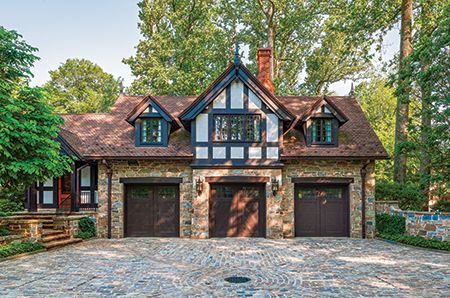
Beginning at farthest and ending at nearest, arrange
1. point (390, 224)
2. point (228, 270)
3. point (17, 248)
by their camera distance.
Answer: point (390, 224), point (17, 248), point (228, 270)

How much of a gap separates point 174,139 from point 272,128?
179 inches

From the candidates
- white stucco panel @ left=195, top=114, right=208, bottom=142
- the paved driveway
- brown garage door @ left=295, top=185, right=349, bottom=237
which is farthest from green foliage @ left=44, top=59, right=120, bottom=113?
the paved driveway

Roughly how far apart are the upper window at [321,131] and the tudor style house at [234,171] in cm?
5

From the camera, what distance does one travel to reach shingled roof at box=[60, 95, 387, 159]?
15.0m

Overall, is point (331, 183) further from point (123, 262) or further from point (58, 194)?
point (58, 194)

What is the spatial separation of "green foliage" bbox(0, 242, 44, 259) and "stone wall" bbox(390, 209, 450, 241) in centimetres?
1408

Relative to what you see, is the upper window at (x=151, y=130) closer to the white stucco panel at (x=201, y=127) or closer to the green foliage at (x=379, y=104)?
the white stucco panel at (x=201, y=127)

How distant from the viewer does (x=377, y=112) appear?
116 feet

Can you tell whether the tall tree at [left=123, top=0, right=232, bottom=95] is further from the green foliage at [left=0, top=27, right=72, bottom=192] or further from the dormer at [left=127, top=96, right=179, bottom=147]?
the green foliage at [left=0, top=27, right=72, bottom=192]

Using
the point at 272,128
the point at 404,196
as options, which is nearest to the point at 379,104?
the point at 404,196

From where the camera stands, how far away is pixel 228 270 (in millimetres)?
9117

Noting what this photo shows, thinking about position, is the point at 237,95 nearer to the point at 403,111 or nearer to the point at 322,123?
the point at 322,123

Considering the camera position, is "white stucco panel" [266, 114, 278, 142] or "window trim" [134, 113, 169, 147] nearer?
"white stucco panel" [266, 114, 278, 142]

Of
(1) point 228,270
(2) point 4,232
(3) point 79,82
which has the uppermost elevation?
(3) point 79,82
